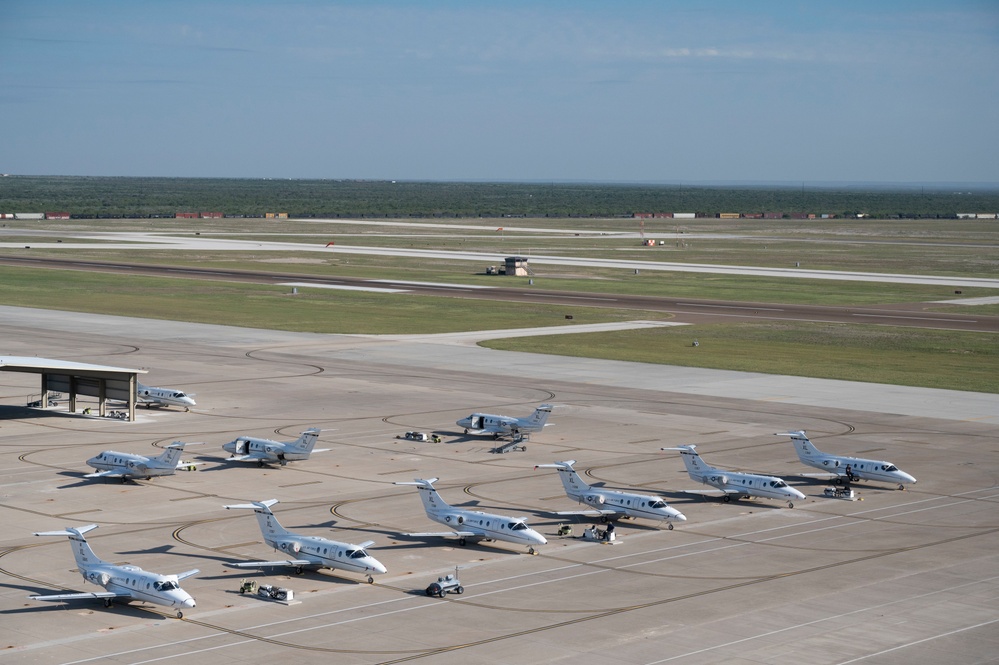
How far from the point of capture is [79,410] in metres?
87.5

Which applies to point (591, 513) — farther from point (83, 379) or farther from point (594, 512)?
point (83, 379)

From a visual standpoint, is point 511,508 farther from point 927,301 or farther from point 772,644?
point 927,301

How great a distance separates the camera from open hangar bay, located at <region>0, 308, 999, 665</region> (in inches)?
1698

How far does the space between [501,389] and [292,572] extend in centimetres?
4658

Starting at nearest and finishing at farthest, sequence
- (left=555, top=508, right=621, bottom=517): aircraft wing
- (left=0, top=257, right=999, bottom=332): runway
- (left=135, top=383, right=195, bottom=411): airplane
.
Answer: (left=555, top=508, right=621, bottom=517): aircraft wing, (left=135, top=383, right=195, bottom=411): airplane, (left=0, top=257, right=999, bottom=332): runway

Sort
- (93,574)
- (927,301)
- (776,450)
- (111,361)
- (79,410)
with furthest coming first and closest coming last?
(927,301) < (111,361) < (79,410) < (776,450) < (93,574)

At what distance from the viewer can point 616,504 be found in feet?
194

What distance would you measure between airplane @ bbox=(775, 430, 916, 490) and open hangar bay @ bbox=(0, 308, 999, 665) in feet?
3.01

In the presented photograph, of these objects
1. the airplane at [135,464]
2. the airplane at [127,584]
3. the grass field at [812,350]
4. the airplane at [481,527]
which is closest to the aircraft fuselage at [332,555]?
the airplane at [127,584]

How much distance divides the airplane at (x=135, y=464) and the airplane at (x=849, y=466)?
109 ft

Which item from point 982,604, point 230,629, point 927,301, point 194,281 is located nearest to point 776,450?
→ point 982,604

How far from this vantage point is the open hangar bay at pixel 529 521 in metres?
43.1

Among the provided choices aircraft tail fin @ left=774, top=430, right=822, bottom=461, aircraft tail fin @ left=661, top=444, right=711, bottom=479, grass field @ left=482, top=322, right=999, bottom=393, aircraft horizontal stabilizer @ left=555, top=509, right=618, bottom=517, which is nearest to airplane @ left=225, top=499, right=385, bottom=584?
aircraft horizontal stabilizer @ left=555, top=509, right=618, bottom=517

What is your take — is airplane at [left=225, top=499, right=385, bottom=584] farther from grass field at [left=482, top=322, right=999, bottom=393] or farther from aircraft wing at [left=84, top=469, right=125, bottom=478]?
grass field at [left=482, top=322, right=999, bottom=393]
